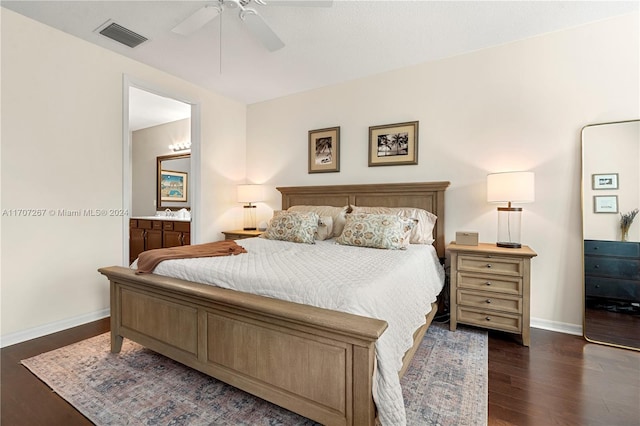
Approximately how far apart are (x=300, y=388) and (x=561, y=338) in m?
Result: 2.38

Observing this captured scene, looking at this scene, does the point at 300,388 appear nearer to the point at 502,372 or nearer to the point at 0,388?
the point at 502,372

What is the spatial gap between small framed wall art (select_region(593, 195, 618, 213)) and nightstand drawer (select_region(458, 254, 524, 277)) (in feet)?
2.71

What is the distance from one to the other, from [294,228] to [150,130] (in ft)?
14.7

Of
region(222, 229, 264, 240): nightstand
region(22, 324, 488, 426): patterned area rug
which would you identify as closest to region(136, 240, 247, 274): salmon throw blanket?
region(22, 324, 488, 426): patterned area rug

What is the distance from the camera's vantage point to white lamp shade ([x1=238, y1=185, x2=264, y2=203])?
411 cm

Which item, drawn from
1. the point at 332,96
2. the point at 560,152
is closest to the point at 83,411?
the point at 332,96

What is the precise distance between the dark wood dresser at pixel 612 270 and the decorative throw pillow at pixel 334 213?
2.14 meters

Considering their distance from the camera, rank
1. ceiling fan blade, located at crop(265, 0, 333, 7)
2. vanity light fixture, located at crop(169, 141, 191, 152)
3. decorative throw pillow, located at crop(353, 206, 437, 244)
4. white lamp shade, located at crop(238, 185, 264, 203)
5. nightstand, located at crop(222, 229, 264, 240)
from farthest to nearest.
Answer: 1. vanity light fixture, located at crop(169, 141, 191, 152)
2. white lamp shade, located at crop(238, 185, 264, 203)
3. nightstand, located at crop(222, 229, 264, 240)
4. decorative throw pillow, located at crop(353, 206, 437, 244)
5. ceiling fan blade, located at crop(265, 0, 333, 7)

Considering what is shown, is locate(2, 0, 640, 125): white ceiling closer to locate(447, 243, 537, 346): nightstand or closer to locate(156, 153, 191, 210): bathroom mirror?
locate(447, 243, 537, 346): nightstand

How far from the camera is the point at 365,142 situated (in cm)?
353

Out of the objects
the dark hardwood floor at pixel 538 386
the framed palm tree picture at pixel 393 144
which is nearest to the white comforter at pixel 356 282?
the dark hardwood floor at pixel 538 386

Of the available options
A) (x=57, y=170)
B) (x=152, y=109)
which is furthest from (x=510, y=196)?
(x=152, y=109)

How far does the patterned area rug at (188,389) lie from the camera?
151cm

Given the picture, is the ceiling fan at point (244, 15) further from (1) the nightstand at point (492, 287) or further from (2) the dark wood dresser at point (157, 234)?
(2) the dark wood dresser at point (157, 234)
